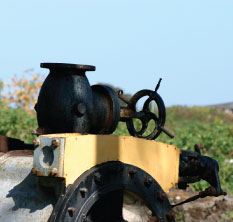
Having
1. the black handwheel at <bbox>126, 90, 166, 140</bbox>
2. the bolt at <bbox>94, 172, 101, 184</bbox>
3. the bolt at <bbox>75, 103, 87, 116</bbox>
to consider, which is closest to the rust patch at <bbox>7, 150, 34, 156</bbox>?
the bolt at <bbox>75, 103, 87, 116</bbox>

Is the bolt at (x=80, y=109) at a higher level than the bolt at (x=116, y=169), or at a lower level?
higher

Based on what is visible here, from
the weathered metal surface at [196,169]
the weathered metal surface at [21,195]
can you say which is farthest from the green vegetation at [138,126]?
the weathered metal surface at [21,195]

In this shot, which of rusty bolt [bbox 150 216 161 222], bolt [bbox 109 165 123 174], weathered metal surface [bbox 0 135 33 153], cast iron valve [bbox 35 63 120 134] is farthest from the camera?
weathered metal surface [bbox 0 135 33 153]

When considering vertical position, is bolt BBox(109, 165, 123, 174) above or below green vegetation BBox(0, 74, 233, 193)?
above

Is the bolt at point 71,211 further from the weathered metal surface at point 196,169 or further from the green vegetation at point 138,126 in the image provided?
the green vegetation at point 138,126

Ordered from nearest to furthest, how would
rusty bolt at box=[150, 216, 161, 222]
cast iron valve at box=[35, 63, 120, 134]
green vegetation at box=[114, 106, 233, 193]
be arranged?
rusty bolt at box=[150, 216, 161, 222], cast iron valve at box=[35, 63, 120, 134], green vegetation at box=[114, 106, 233, 193]

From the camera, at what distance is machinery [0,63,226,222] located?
12.1 feet

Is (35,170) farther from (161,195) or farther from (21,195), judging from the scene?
(161,195)

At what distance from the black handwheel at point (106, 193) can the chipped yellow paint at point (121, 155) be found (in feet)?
0.19

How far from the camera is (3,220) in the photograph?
3904 mm

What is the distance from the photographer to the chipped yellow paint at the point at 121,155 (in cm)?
373

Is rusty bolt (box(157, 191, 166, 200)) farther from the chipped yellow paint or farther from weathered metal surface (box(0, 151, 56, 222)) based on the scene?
weathered metal surface (box(0, 151, 56, 222))

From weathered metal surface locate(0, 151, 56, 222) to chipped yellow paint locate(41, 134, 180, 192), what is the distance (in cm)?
25

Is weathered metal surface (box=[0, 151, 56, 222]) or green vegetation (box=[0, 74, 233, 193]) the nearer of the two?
weathered metal surface (box=[0, 151, 56, 222])
